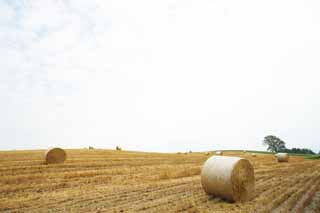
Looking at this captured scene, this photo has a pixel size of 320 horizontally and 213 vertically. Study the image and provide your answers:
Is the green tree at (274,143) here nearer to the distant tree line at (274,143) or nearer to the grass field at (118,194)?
Answer: the distant tree line at (274,143)

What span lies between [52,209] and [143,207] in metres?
2.60

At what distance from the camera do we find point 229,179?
980 centimetres

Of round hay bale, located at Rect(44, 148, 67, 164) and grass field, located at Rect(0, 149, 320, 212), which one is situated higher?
round hay bale, located at Rect(44, 148, 67, 164)

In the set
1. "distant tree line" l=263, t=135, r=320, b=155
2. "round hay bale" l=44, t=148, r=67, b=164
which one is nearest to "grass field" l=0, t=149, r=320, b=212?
"round hay bale" l=44, t=148, r=67, b=164

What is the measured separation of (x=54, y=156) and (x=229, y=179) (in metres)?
12.8

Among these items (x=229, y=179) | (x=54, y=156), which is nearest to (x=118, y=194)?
(x=229, y=179)

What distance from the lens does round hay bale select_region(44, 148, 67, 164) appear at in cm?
1857

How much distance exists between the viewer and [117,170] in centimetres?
1722

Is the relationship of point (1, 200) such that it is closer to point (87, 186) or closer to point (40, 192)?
point (40, 192)

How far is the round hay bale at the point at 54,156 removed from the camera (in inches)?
731

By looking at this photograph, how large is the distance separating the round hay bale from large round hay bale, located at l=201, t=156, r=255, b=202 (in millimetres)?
11484

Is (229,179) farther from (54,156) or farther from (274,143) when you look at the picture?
(274,143)

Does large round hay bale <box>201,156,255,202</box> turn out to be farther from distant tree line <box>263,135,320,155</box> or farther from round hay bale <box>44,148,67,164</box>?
distant tree line <box>263,135,320,155</box>

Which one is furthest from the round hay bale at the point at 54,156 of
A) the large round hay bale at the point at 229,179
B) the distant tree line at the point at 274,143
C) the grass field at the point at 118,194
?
the distant tree line at the point at 274,143
